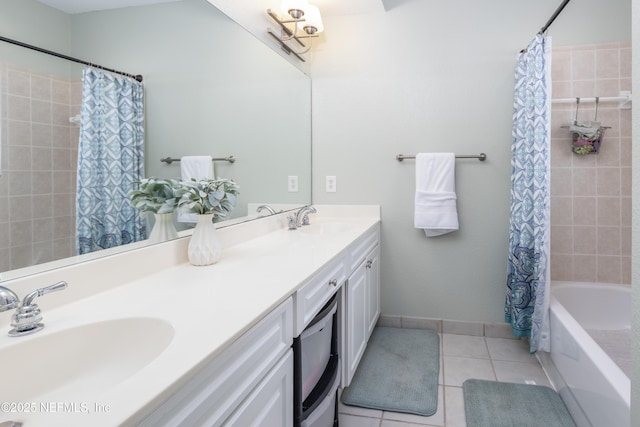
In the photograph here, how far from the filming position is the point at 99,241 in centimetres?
113

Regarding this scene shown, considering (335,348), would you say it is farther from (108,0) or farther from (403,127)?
(403,127)

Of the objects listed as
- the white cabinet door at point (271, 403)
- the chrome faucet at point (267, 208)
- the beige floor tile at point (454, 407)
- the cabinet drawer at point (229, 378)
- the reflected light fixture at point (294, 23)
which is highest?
the reflected light fixture at point (294, 23)

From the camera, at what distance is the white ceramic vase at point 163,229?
1.31m

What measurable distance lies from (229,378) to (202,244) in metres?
0.69

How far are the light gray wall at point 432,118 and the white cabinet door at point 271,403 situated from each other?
1.77 m

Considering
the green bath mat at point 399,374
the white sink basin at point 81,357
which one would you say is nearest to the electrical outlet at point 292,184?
the green bath mat at point 399,374

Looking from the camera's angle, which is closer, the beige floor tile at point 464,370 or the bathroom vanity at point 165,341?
the bathroom vanity at point 165,341

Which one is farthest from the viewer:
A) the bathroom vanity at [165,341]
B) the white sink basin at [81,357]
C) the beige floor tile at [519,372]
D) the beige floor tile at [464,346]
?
the beige floor tile at [464,346]

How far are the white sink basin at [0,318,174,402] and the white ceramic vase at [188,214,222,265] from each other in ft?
1.69

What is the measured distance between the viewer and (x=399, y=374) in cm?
213

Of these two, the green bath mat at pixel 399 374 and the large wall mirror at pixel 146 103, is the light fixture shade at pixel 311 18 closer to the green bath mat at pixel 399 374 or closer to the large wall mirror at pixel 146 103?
the large wall mirror at pixel 146 103

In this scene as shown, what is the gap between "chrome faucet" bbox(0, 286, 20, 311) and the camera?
77 centimetres

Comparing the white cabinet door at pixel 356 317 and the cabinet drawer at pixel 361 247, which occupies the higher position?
the cabinet drawer at pixel 361 247

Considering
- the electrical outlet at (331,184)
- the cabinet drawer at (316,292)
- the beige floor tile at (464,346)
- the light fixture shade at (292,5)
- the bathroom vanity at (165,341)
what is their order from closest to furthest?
1. the bathroom vanity at (165,341)
2. the cabinet drawer at (316,292)
3. the light fixture shade at (292,5)
4. the beige floor tile at (464,346)
5. the electrical outlet at (331,184)
